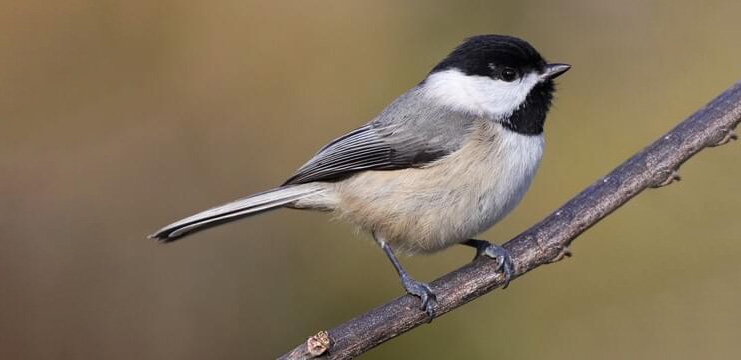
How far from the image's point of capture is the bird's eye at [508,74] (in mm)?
2885

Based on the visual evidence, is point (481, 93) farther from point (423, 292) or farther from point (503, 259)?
point (423, 292)

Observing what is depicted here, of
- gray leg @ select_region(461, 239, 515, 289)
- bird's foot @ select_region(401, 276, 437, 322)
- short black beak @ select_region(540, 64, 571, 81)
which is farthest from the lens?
short black beak @ select_region(540, 64, 571, 81)

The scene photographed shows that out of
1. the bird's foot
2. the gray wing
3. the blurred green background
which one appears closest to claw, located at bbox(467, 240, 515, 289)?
the bird's foot

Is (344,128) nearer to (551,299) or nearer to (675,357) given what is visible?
(551,299)

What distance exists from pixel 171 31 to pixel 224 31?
278 mm

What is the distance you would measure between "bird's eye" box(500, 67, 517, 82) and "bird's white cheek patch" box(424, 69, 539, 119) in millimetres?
15

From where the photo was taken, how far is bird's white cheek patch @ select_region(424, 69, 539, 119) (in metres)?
2.89

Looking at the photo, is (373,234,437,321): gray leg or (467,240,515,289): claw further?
(467,240,515,289): claw

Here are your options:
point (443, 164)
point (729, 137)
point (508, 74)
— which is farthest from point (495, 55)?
point (729, 137)

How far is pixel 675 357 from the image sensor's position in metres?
3.30

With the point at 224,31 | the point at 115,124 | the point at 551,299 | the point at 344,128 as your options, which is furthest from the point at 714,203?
the point at 115,124

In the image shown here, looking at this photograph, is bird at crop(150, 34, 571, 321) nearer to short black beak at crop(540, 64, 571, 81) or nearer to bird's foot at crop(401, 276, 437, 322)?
short black beak at crop(540, 64, 571, 81)

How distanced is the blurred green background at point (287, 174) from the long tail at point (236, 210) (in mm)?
724

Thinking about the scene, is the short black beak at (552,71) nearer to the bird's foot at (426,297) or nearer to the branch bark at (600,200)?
the branch bark at (600,200)
